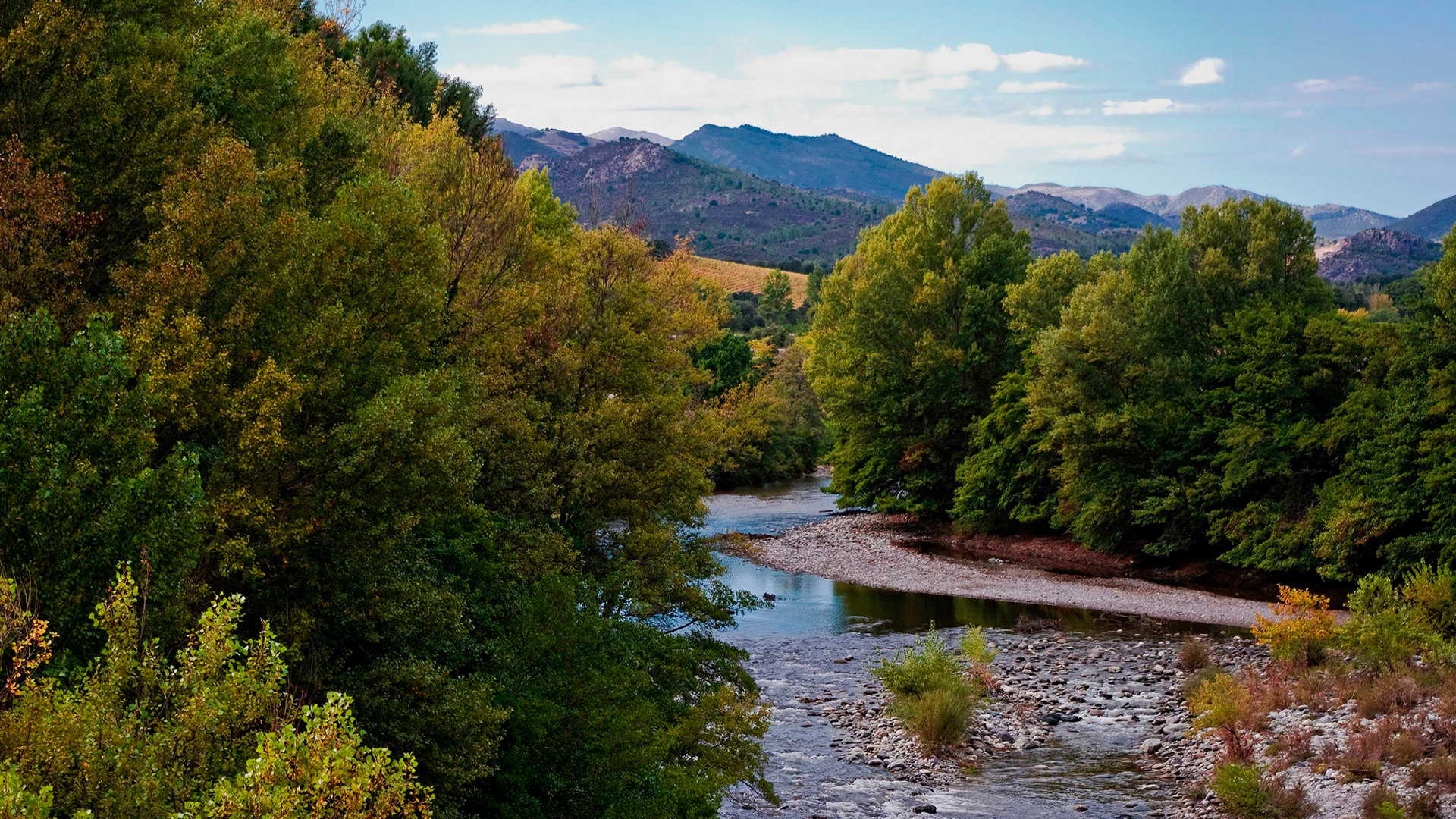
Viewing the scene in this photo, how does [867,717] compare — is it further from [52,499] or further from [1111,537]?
[1111,537]

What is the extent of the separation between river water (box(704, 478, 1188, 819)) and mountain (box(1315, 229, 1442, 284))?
13504 centimetres

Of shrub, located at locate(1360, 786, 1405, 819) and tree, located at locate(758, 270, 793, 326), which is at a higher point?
tree, located at locate(758, 270, 793, 326)

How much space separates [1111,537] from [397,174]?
3356 cm

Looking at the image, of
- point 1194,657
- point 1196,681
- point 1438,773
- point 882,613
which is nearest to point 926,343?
point 882,613

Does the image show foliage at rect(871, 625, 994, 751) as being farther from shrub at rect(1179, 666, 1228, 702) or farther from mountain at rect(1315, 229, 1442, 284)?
mountain at rect(1315, 229, 1442, 284)

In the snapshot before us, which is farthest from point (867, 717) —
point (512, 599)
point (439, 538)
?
point (439, 538)

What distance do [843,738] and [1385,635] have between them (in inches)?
465

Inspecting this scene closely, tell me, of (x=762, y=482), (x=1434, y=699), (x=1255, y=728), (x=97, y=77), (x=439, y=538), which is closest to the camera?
(x=97, y=77)

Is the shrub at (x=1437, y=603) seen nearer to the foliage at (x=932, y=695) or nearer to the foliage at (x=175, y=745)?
the foliage at (x=932, y=695)

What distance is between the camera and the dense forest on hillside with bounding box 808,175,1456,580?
A: 34531 mm

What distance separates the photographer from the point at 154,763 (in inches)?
254

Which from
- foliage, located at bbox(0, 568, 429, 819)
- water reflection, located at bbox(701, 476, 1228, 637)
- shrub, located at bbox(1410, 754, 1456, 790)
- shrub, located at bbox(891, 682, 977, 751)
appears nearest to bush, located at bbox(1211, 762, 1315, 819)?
shrub, located at bbox(1410, 754, 1456, 790)

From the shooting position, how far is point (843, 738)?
23.5 meters

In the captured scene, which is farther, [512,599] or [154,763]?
[512,599]
